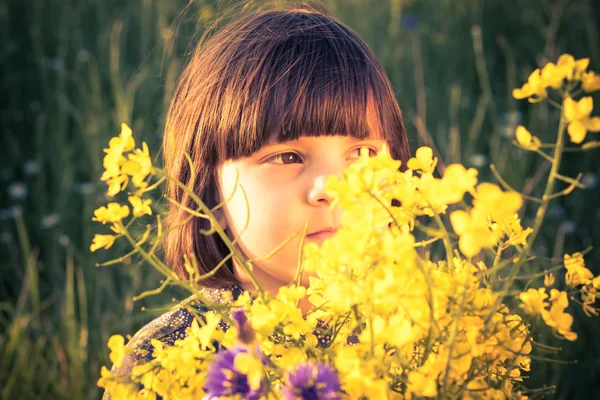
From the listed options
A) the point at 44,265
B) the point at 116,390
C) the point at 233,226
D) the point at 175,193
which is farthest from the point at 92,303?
the point at 116,390

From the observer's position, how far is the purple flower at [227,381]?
2.19ft

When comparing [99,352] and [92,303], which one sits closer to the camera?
[99,352]

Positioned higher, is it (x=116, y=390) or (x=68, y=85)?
(x=68, y=85)

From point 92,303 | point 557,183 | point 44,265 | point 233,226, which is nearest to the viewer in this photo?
point 233,226

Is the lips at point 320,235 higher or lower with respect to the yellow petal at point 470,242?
lower

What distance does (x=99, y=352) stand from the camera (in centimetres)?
202

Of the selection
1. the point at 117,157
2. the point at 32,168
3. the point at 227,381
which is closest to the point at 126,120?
the point at 32,168

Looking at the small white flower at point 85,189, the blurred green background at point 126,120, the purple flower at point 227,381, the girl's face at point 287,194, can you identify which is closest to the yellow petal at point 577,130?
the purple flower at point 227,381

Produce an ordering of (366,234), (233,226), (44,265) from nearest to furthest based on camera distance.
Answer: (366,234) → (233,226) → (44,265)

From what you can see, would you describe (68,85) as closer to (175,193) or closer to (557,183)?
(175,193)

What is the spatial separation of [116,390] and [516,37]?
2.66 meters

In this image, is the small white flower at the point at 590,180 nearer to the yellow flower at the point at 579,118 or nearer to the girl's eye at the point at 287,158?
the girl's eye at the point at 287,158

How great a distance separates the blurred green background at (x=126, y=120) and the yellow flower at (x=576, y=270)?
3.76 feet

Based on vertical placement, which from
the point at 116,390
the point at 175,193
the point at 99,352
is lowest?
the point at 99,352
